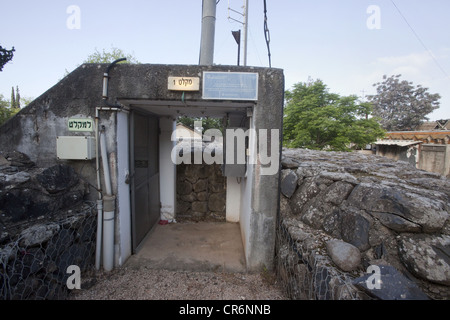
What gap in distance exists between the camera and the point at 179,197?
17.3 ft

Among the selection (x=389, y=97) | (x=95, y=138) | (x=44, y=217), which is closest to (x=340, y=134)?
(x=95, y=138)

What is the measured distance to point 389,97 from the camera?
80.6 feet

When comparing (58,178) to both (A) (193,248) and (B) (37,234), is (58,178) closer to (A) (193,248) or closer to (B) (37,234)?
(B) (37,234)

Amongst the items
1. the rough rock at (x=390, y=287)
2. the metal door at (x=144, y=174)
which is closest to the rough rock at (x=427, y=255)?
the rough rock at (x=390, y=287)

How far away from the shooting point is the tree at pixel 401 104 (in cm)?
2222

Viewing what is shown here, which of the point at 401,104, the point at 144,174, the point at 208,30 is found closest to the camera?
the point at 208,30

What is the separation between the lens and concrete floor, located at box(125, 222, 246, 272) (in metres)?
3.29

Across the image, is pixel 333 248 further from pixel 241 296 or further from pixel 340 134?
pixel 340 134

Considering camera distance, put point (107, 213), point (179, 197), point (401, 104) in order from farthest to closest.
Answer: point (401, 104) < point (179, 197) < point (107, 213)

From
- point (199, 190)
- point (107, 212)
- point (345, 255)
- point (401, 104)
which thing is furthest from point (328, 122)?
point (401, 104)

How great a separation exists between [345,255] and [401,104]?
1173 inches
